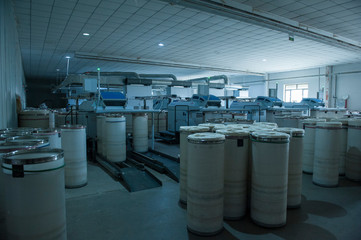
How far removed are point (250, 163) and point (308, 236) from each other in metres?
0.95

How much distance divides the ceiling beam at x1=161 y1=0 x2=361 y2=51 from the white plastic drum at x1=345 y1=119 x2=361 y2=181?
341 cm

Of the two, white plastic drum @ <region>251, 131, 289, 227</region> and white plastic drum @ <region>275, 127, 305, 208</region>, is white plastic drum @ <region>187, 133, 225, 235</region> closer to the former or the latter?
white plastic drum @ <region>251, 131, 289, 227</region>

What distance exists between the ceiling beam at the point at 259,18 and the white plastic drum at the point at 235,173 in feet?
11.4

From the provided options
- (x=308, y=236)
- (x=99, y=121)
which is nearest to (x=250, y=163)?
(x=308, y=236)

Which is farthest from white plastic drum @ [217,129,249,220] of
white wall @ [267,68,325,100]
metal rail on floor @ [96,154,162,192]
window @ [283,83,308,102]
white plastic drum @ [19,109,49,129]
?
window @ [283,83,308,102]

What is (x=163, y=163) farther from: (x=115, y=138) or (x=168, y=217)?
(x=168, y=217)

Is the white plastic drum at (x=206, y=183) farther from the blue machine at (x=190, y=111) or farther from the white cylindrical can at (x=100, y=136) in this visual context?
the blue machine at (x=190, y=111)

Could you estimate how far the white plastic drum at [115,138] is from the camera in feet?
16.8

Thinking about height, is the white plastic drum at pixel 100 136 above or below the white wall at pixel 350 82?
below

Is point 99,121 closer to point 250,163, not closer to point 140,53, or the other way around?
point 250,163

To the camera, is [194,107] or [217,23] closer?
[217,23]

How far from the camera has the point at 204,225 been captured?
243 cm

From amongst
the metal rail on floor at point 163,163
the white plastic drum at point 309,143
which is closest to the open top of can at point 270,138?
the metal rail on floor at point 163,163

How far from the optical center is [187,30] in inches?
295
